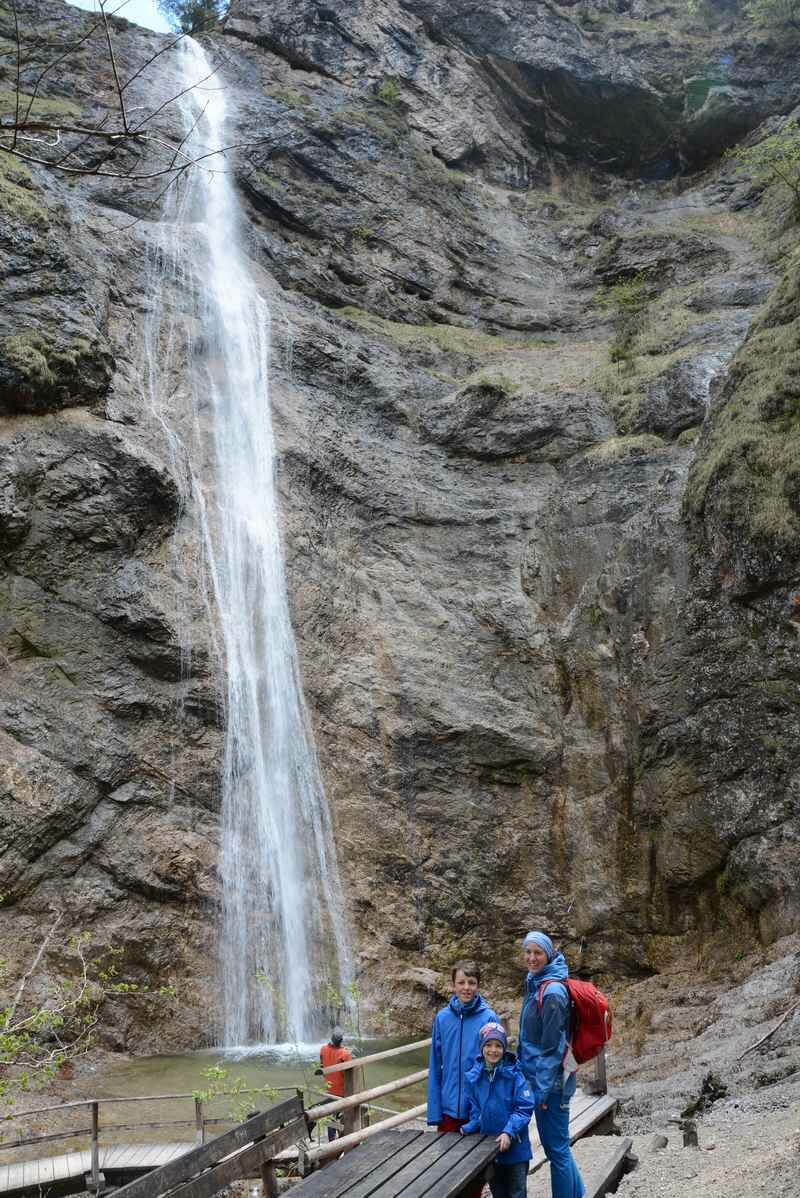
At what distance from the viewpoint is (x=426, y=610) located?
1848cm

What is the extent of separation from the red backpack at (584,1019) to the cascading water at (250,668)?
22.1ft

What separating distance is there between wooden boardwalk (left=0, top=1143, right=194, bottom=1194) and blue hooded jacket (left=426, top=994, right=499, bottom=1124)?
479 cm

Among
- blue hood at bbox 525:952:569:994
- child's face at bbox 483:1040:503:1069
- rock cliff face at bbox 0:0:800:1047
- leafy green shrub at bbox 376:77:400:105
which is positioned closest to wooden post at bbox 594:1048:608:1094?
blue hood at bbox 525:952:569:994

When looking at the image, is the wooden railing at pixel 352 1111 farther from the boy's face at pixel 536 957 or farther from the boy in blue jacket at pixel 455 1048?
the boy's face at pixel 536 957

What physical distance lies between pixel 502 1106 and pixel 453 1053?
0.32 meters

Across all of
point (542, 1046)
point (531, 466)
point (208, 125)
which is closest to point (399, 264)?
point (208, 125)

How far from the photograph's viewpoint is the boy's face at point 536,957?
16.0 ft

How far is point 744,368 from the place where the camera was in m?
17.0

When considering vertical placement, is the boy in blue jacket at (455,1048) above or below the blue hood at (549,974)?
below

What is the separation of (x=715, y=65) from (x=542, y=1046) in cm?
3669

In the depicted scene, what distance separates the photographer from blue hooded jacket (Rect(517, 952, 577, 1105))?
4.72 metres

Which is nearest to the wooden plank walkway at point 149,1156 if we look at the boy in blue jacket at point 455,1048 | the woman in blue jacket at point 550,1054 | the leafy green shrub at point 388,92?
the boy in blue jacket at point 455,1048

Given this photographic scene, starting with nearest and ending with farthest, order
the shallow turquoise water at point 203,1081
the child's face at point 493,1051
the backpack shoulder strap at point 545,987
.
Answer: the child's face at point 493,1051 → the backpack shoulder strap at point 545,987 → the shallow turquoise water at point 203,1081

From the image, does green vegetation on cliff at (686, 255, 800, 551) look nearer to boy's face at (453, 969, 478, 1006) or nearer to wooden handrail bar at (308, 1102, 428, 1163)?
boy's face at (453, 969, 478, 1006)
